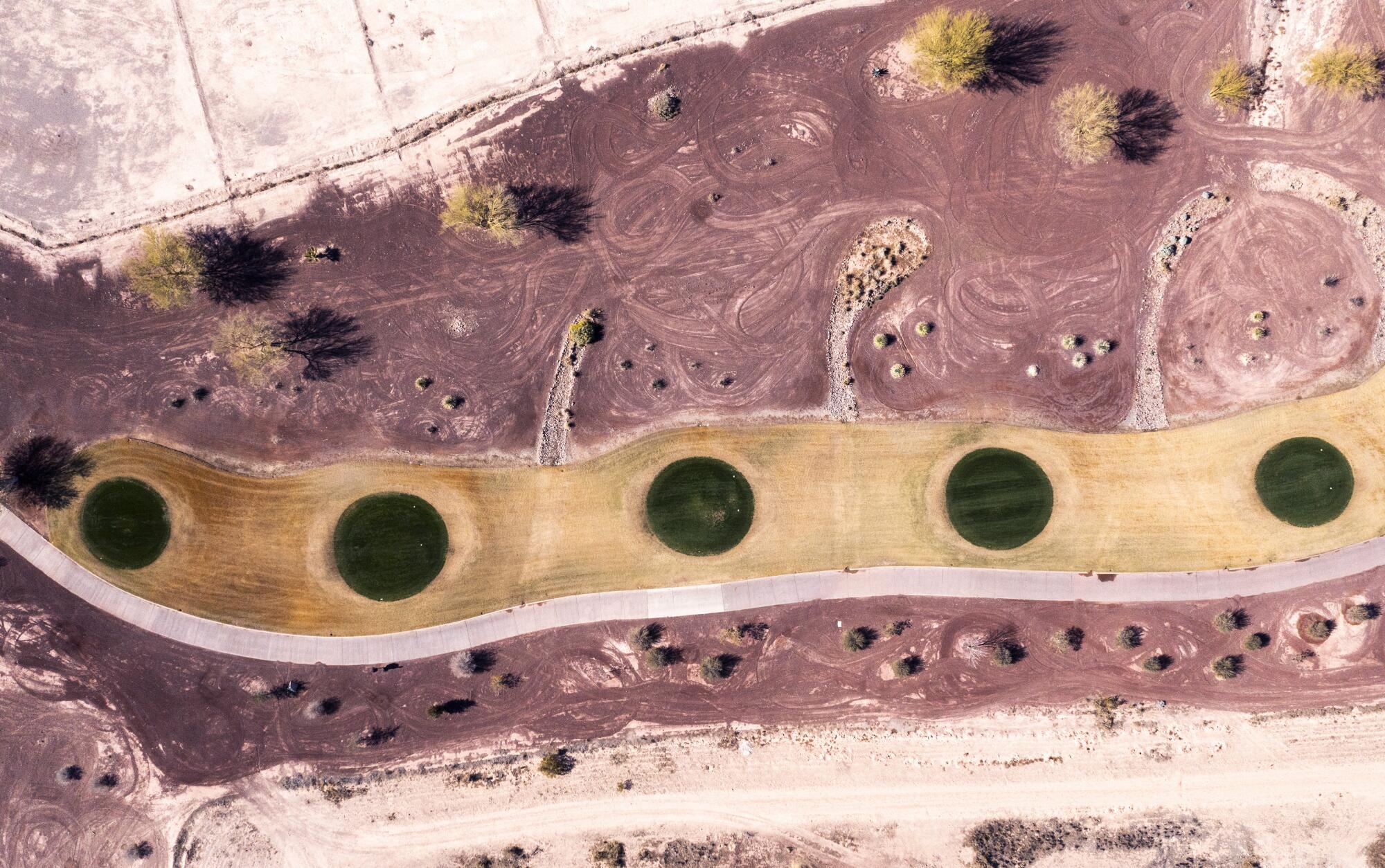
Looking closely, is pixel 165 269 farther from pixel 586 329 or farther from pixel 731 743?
pixel 731 743

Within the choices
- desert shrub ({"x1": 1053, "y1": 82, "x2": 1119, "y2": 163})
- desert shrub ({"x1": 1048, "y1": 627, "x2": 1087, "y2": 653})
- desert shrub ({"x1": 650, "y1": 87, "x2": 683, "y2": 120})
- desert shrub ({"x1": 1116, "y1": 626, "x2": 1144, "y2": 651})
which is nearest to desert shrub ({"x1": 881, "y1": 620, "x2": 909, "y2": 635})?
desert shrub ({"x1": 1048, "y1": 627, "x2": 1087, "y2": 653})

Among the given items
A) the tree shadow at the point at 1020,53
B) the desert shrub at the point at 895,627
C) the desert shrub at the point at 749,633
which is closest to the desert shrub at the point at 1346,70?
the tree shadow at the point at 1020,53

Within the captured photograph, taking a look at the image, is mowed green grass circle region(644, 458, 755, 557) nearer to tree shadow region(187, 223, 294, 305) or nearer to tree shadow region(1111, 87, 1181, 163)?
tree shadow region(187, 223, 294, 305)

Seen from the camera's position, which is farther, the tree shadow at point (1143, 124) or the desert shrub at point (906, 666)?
the tree shadow at point (1143, 124)

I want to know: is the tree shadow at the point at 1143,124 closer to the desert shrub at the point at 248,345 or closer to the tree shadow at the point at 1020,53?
the tree shadow at the point at 1020,53

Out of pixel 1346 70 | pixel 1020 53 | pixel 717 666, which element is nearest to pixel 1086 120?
pixel 1020 53

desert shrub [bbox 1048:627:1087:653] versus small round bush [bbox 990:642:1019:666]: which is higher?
desert shrub [bbox 1048:627:1087:653]
